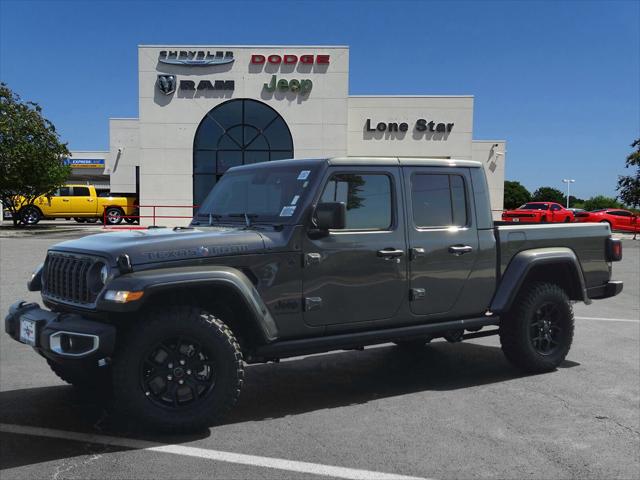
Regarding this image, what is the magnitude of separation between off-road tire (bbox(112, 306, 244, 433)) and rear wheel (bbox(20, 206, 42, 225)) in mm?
30623

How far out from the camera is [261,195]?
505 cm

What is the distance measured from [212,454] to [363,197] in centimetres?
223

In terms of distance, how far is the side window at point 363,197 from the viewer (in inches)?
190

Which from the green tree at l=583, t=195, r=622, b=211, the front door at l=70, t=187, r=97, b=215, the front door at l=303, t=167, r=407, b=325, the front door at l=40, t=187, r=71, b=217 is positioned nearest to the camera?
the front door at l=303, t=167, r=407, b=325

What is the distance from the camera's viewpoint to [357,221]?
16.0ft

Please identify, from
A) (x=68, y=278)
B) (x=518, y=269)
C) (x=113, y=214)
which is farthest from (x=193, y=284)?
(x=113, y=214)

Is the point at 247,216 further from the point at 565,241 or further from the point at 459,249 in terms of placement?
the point at 565,241

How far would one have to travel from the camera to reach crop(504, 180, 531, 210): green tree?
10020 centimetres

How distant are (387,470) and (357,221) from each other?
1946 mm

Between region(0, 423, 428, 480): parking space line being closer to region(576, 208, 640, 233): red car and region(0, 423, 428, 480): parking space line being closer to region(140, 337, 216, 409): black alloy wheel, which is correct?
region(140, 337, 216, 409): black alloy wheel

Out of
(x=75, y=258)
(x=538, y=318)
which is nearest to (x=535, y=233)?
(x=538, y=318)

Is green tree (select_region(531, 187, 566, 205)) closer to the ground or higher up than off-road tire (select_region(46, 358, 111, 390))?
higher up

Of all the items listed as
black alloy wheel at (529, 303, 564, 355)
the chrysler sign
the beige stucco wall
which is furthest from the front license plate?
the chrysler sign

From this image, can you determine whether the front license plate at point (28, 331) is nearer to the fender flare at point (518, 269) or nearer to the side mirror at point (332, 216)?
the side mirror at point (332, 216)
